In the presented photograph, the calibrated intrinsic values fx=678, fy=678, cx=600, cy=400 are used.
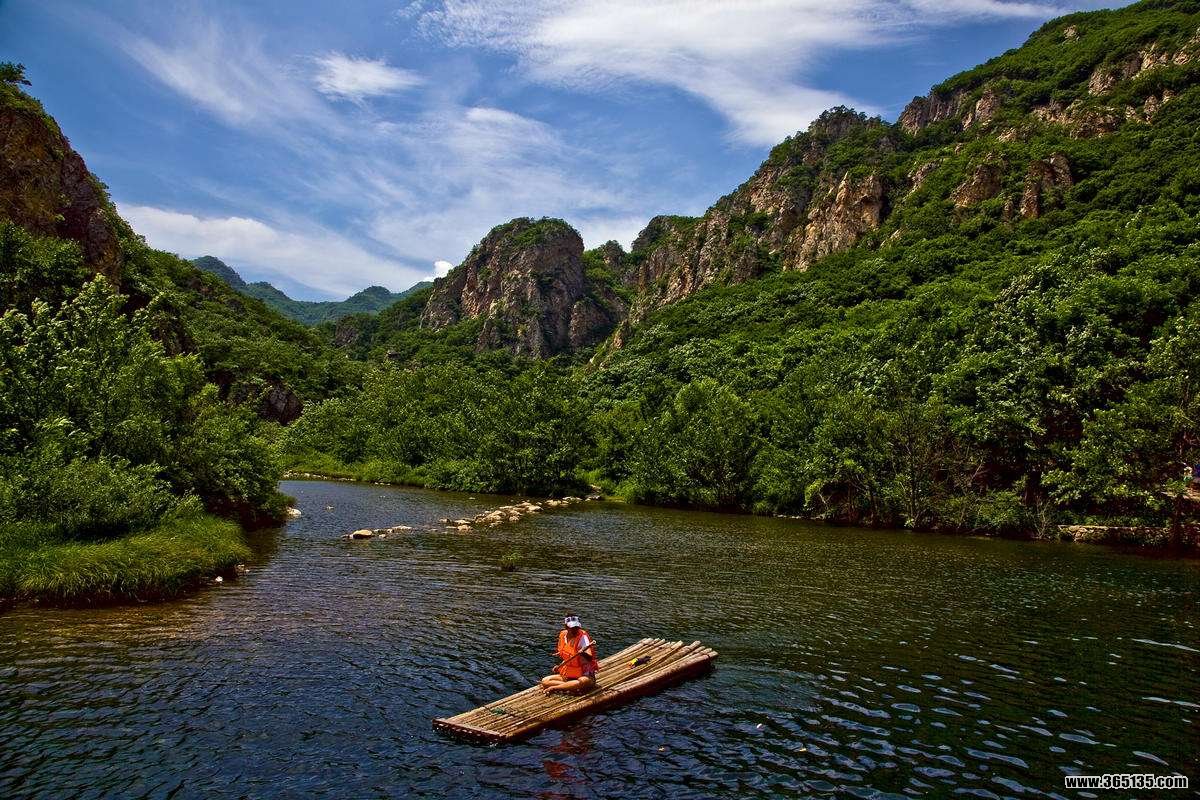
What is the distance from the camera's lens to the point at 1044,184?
106562 mm

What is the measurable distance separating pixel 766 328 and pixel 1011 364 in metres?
62.9

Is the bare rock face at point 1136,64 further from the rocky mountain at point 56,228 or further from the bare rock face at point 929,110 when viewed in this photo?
the rocky mountain at point 56,228

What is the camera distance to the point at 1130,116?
110 m

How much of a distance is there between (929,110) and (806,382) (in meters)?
132

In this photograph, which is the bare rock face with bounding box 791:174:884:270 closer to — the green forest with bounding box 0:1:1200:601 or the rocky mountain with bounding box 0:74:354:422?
the green forest with bounding box 0:1:1200:601

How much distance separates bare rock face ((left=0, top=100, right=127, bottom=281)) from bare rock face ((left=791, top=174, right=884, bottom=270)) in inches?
4908

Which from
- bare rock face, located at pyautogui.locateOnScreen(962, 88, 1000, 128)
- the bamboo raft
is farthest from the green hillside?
the bamboo raft

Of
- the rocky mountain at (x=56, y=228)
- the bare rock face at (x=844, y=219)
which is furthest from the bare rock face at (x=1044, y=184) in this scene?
the rocky mountain at (x=56, y=228)

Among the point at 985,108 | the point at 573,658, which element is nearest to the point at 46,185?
the point at 573,658

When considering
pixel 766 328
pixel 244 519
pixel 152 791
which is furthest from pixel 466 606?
pixel 766 328

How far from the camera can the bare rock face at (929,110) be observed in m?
164

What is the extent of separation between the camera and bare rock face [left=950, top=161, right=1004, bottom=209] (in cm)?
11662

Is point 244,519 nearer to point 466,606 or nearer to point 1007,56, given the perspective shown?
point 466,606

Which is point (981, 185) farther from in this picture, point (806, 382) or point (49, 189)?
point (49, 189)
